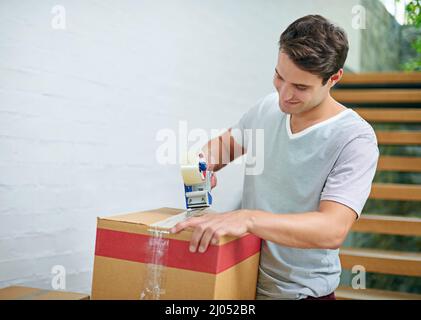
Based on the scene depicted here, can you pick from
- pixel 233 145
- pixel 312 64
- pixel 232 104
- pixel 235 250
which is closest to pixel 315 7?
pixel 232 104

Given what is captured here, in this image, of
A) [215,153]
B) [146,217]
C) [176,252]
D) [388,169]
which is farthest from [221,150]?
[388,169]

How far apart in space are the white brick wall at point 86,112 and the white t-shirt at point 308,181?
704mm

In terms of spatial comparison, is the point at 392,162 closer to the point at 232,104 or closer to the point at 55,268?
the point at 232,104

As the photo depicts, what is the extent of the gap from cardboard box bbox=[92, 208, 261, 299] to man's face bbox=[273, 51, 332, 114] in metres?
0.39

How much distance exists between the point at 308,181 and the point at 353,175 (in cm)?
14

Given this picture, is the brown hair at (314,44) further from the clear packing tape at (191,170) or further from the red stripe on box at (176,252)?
the red stripe on box at (176,252)

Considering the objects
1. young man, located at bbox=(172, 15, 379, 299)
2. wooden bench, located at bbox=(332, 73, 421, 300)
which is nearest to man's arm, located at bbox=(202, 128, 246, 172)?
young man, located at bbox=(172, 15, 379, 299)

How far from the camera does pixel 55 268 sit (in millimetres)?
1772

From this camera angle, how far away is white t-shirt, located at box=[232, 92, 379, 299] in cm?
131

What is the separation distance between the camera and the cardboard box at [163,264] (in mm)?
1104

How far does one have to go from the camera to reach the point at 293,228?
1144mm

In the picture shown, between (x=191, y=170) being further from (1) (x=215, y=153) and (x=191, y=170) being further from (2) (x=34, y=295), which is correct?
(2) (x=34, y=295)

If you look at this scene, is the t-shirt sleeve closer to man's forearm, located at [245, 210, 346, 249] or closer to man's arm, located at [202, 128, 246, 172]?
man's forearm, located at [245, 210, 346, 249]
